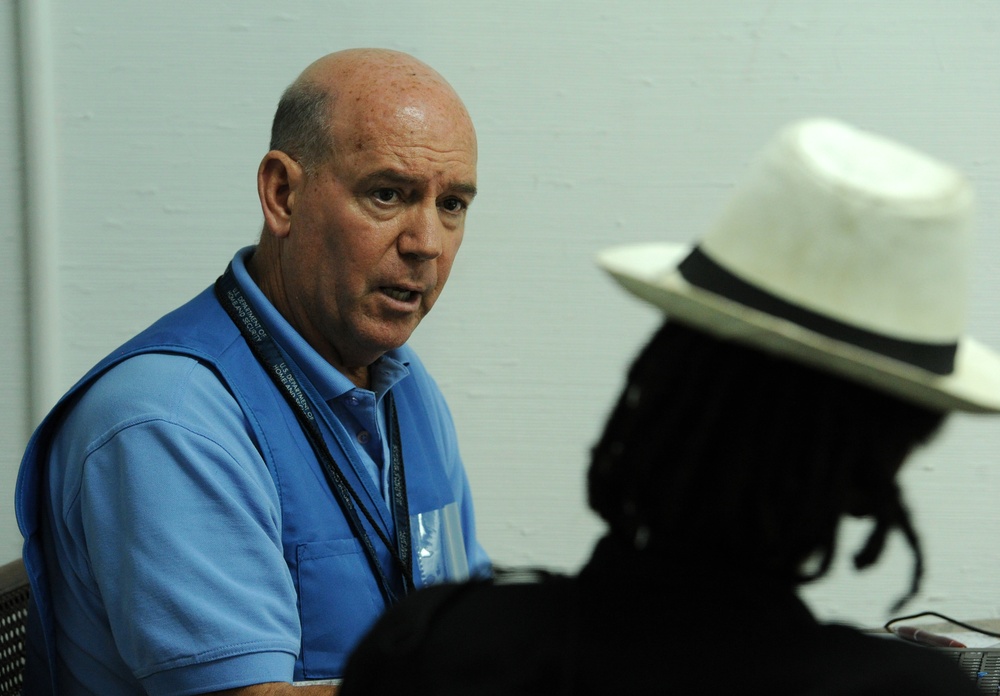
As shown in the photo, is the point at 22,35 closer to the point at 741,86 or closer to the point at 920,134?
the point at 741,86

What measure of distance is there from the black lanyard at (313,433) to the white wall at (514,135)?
0.92m

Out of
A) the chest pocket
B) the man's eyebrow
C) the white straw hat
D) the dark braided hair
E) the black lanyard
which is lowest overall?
the chest pocket

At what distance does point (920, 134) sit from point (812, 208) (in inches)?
77.0

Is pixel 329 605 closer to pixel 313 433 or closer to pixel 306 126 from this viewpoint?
pixel 313 433

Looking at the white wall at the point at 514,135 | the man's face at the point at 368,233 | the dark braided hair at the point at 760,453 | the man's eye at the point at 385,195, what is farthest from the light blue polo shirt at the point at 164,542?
the white wall at the point at 514,135

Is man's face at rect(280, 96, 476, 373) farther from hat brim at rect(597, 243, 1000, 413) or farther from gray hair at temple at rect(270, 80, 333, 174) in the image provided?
hat brim at rect(597, 243, 1000, 413)

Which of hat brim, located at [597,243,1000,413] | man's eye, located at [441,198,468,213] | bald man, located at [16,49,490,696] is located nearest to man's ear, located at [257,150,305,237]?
bald man, located at [16,49,490,696]

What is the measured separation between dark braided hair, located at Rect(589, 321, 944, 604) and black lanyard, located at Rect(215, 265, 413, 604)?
833mm

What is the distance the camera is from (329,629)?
153 centimetres

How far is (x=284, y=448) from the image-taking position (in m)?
1.55

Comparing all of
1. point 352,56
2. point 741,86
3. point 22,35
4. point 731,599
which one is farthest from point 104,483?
point 741,86

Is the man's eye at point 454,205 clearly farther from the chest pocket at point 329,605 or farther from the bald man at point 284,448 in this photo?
the chest pocket at point 329,605

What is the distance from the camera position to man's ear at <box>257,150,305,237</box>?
1758 millimetres

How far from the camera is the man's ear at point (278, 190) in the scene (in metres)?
1.76
